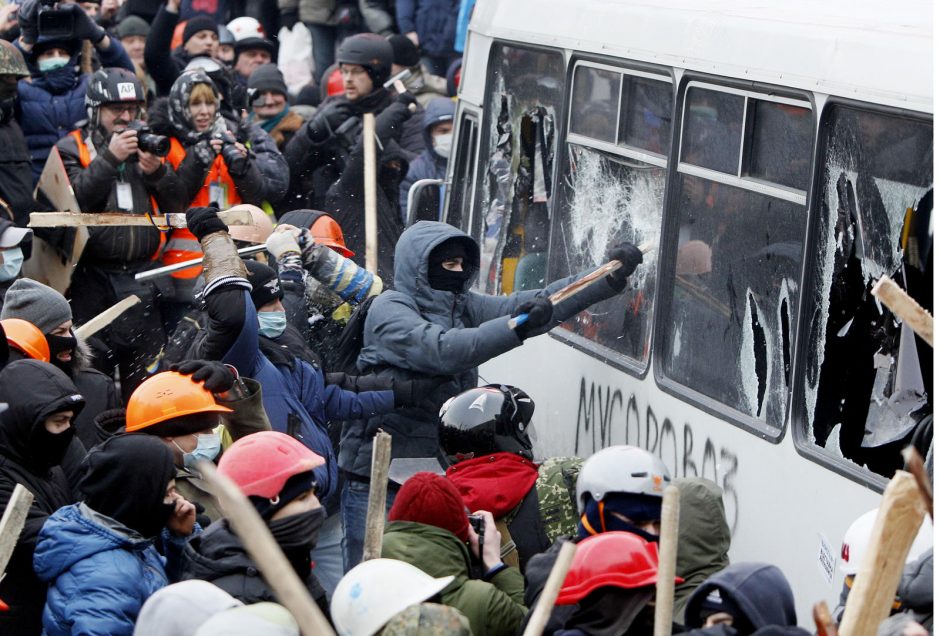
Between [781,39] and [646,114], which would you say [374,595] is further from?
[646,114]

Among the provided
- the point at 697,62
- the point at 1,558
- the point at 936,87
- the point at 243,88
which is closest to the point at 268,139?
the point at 243,88

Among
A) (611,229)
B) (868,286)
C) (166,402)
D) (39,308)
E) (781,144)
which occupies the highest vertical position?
(781,144)

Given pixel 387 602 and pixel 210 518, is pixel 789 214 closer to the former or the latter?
pixel 210 518

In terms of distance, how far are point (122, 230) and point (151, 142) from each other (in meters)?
0.46

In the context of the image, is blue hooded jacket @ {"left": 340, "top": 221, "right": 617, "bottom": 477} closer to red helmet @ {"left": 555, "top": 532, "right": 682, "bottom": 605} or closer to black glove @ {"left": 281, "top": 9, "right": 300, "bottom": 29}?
red helmet @ {"left": 555, "top": 532, "right": 682, "bottom": 605}

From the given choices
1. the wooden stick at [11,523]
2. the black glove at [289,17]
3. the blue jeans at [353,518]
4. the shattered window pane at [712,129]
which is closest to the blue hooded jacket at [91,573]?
the wooden stick at [11,523]

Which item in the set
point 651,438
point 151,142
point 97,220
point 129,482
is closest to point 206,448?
point 129,482

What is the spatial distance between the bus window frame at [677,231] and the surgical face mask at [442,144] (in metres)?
4.52

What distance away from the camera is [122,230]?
820 cm

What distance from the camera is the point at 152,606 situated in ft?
11.4

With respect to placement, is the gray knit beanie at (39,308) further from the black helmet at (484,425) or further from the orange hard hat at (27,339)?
the black helmet at (484,425)

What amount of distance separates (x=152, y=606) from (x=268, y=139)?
6193mm

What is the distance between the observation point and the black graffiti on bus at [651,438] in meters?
5.53

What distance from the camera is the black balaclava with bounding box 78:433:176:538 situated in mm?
4258
